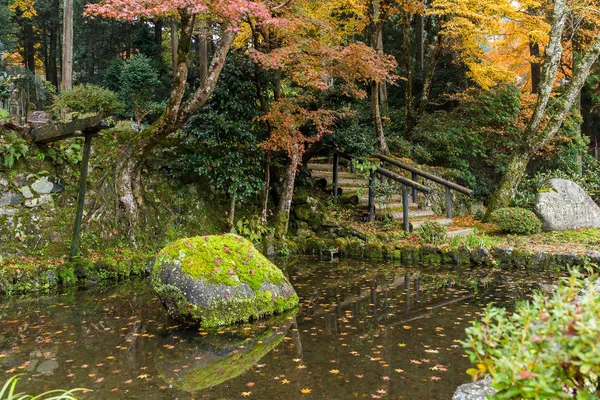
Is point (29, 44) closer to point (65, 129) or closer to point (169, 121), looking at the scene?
point (169, 121)

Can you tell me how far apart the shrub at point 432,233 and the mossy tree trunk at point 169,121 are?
5.39 m

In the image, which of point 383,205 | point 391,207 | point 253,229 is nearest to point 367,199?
point 383,205

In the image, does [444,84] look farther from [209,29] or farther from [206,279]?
[206,279]

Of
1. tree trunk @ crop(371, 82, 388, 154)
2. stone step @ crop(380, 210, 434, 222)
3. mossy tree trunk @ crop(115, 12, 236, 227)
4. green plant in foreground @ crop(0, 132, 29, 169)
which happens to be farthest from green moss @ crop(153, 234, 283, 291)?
tree trunk @ crop(371, 82, 388, 154)

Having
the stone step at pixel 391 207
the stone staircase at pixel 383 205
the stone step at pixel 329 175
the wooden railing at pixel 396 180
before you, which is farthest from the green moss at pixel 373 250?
the stone step at pixel 329 175

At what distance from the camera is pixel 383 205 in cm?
1124

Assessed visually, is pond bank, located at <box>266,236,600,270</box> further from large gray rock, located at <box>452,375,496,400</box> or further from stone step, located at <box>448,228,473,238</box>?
large gray rock, located at <box>452,375,496,400</box>

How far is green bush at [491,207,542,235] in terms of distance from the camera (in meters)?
10.2

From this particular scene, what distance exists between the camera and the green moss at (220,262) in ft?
18.6

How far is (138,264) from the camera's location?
8.50 meters

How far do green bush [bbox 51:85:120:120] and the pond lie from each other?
822 cm

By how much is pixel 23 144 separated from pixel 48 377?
19.7 feet

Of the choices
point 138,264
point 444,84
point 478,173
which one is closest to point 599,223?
point 478,173

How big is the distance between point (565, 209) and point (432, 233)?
3.68 m
